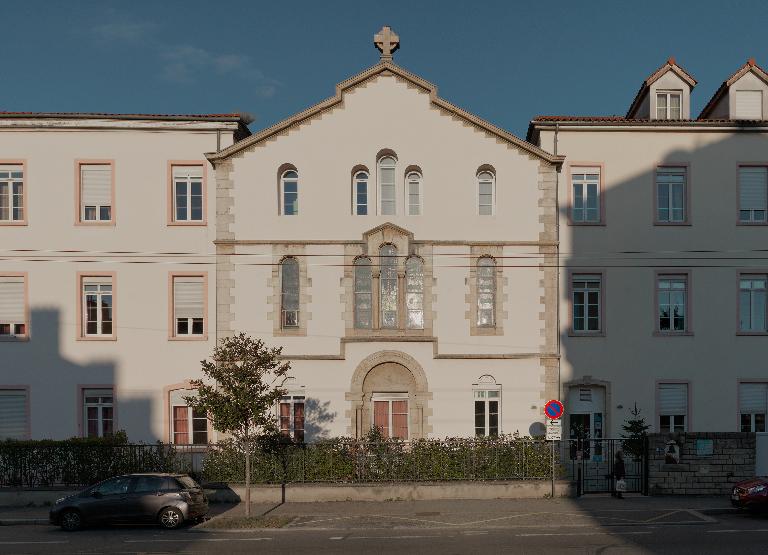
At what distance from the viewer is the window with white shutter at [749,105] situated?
1138 inches

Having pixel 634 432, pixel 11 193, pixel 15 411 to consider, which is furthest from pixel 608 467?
pixel 11 193

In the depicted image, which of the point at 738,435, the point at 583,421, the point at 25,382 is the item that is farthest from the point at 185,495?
the point at 738,435

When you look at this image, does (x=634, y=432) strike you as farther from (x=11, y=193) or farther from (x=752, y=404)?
A: (x=11, y=193)

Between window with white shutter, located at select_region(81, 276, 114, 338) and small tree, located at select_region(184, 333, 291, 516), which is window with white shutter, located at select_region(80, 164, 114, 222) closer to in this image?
window with white shutter, located at select_region(81, 276, 114, 338)

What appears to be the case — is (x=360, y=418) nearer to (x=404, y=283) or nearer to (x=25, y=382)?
(x=404, y=283)

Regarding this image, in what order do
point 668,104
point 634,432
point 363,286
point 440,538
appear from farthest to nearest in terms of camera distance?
point 668,104, point 363,286, point 634,432, point 440,538

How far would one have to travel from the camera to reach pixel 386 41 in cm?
2823

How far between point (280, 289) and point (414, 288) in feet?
16.1

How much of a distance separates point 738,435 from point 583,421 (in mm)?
5490

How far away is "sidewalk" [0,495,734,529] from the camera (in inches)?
806

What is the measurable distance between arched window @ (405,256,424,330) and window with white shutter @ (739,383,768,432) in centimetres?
1234

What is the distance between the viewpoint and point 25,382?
2752 centimetres

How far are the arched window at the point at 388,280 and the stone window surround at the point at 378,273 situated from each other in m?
0.16

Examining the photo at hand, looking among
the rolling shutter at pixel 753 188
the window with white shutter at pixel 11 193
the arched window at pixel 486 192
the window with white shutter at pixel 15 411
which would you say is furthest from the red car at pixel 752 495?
the window with white shutter at pixel 11 193
